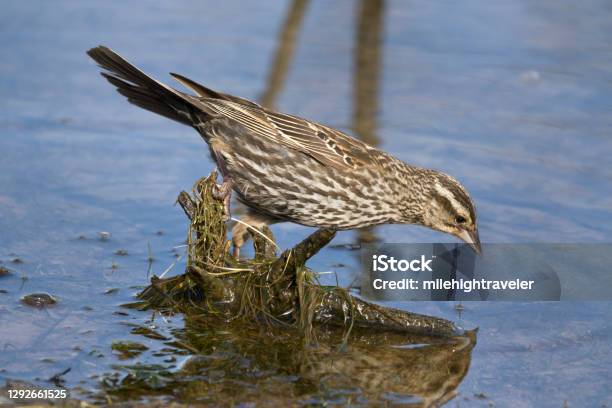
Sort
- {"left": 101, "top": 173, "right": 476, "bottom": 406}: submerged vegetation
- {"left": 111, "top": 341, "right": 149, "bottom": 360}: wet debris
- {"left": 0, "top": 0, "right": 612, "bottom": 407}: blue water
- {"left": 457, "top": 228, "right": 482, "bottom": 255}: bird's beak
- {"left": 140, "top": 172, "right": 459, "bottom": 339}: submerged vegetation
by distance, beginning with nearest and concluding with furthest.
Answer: {"left": 101, "top": 173, "right": 476, "bottom": 406}: submerged vegetation, {"left": 111, "top": 341, "right": 149, "bottom": 360}: wet debris, {"left": 0, "top": 0, "right": 612, "bottom": 407}: blue water, {"left": 140, "top": 172, "right": 459, "bottom": 339}: submerged vegetation, {"left": 457, "top": 228, "right": 482, "bottom": 255}: bird's beak

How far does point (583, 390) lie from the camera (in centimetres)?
662

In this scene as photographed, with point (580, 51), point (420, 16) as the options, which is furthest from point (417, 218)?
point (420, 16)

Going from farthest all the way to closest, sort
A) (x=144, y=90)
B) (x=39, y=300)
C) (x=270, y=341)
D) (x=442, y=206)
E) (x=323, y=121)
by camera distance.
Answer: (x=323, y=121), (x=442, y=206), (x=144, y=90), (x=39, y=300), (x=270, y=341)

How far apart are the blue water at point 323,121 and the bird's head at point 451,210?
613 millimetres

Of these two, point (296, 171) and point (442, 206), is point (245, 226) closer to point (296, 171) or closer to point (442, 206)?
point (296, 171)

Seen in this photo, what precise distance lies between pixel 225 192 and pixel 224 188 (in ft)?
0.15

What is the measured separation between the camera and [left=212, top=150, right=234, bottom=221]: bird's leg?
743 cm

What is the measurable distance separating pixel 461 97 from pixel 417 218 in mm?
4339

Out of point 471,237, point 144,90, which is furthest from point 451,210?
point 144,90

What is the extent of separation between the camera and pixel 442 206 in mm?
8141

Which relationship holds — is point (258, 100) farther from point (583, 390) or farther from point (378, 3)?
point (583, 390)

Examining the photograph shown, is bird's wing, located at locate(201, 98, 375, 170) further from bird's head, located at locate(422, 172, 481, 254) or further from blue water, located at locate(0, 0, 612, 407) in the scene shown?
blue water, located at locate(0, 0, 612, 407)

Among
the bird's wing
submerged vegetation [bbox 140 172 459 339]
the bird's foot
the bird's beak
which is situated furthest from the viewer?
the bird's beak

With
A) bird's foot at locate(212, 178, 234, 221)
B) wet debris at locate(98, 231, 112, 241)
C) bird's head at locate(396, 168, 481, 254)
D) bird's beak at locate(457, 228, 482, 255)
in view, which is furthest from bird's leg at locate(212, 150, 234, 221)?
bird's beak at locate(457, 228, 482, 255)
